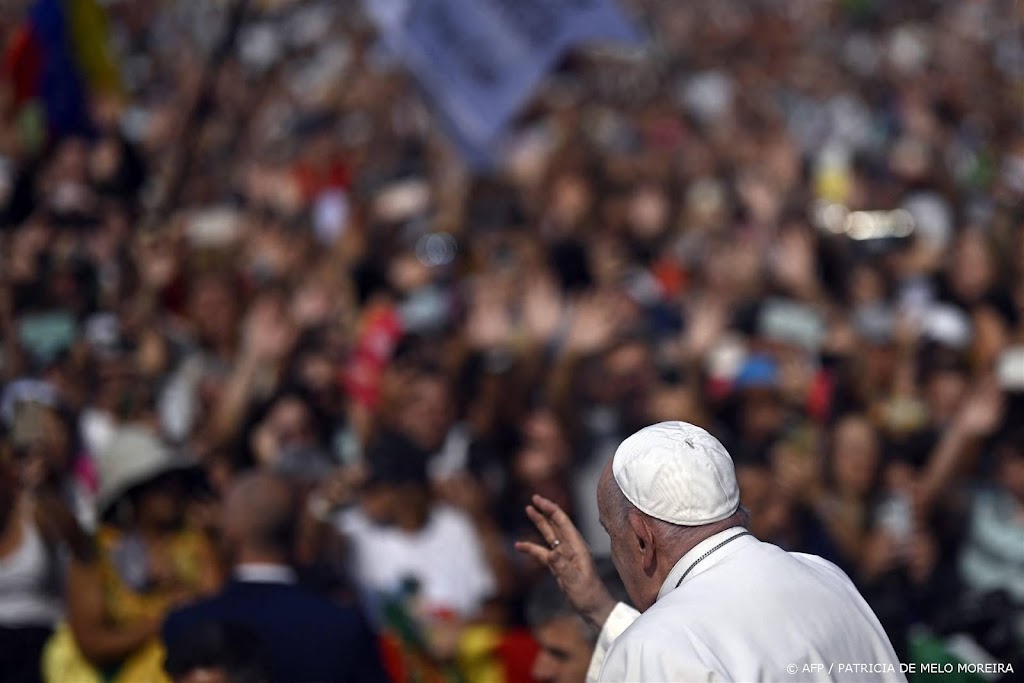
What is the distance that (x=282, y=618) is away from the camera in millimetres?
4434

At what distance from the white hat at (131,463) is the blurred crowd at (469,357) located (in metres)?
0.01

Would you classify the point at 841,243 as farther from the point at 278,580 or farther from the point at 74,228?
the point at 278,580

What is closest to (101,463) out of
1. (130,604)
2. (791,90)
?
(130,604)

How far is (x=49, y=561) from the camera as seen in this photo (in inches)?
198

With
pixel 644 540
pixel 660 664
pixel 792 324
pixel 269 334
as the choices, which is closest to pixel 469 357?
pixel 269 334

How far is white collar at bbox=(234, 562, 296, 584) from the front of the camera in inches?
184

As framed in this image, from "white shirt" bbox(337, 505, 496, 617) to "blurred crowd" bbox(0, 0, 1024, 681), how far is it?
0.01 metres

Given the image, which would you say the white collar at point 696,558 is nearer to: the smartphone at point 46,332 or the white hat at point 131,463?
the white hat at point 131,463

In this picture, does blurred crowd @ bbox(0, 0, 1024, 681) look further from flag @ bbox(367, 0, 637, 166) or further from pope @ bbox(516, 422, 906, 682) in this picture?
pope @ bbox(516, 422, 906, 682)

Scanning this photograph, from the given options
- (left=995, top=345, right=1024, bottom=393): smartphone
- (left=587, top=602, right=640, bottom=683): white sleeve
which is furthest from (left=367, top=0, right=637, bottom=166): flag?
(left=587, top=602, right=640, bottom=683): white sleeve

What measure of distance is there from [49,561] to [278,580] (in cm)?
88

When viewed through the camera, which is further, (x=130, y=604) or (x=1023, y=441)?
(x=1023, y=441)

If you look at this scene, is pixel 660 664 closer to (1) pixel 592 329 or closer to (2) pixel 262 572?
(2) pixel 262 572

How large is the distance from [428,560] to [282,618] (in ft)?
4.21
